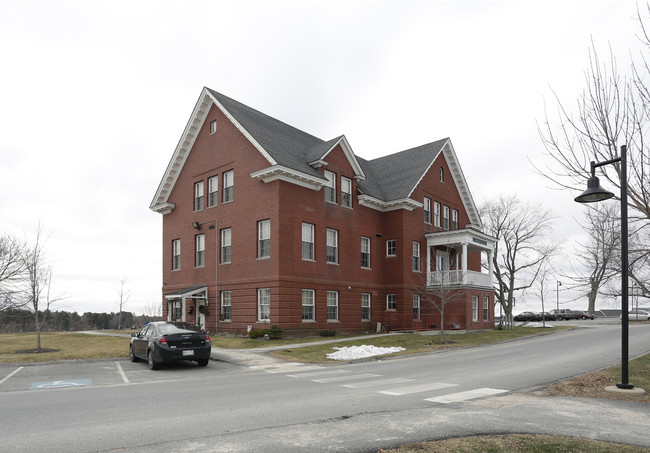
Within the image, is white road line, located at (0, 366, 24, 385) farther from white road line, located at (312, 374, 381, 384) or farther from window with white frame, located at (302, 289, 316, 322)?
window with white frame, located at (302, 289, 316, 322)

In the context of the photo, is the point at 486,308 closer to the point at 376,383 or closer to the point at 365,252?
the point at 365,252

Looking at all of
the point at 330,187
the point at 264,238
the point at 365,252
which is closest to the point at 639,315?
the point at 365,252

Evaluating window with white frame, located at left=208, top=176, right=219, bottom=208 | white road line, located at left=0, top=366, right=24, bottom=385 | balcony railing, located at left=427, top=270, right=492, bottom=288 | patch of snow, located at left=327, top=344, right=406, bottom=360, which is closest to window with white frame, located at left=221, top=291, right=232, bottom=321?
window with white frame, located at left=208, top=176, right=219, bottom=208

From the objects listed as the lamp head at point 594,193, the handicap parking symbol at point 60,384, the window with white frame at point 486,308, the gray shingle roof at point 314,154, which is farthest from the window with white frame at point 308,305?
the lamp head at point 594,193

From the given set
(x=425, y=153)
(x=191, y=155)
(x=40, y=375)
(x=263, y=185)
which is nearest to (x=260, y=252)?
(x=263, y=185)

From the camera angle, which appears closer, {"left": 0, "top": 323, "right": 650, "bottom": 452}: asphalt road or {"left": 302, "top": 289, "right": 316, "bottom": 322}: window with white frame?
{"left": 0, "top": 323, "right": 650, "bottom": 452}: asphalt road

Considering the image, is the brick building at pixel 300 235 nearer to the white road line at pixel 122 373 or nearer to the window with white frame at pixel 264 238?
the window with white frame at pixel 264 238

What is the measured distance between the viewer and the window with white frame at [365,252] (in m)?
33.0

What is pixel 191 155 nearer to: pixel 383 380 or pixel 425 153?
pixel 425 153

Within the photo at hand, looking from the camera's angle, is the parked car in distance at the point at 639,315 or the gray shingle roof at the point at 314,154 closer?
the gray shingle roof at the point at 314,154

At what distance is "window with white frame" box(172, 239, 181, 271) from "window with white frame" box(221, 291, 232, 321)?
5.62 m

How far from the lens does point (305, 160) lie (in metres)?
29.8

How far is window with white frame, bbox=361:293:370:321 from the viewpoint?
3256 centimetres

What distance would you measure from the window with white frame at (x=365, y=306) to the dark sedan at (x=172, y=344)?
16.6m
